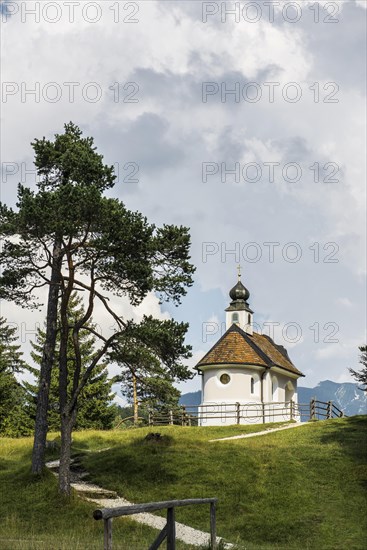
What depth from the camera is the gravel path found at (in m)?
18.2

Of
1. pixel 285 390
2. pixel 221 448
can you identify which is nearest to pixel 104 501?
pixel 221 448

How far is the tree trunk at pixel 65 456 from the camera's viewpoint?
2267 centimetres

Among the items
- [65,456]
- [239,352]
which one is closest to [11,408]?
[239,352]

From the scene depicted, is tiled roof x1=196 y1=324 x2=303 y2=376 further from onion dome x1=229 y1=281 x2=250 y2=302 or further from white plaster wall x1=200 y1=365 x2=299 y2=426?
onion dome x1=229 y1=281 x2=250 y2=302

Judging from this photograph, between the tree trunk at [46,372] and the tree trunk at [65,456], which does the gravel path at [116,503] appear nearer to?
the tree trunk at [65,456]

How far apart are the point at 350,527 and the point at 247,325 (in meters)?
34.0

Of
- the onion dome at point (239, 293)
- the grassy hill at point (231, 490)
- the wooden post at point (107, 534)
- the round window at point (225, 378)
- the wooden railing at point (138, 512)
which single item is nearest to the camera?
the wooden railing at point (138, 512)

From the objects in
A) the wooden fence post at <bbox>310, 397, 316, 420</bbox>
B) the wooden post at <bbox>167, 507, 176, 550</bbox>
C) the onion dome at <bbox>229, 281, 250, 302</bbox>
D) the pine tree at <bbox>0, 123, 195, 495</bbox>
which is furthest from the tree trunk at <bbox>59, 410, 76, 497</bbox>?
the onion dome at <bbox>229, 281, 250, 302</bbox>

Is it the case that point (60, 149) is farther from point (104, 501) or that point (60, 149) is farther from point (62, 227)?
point (104, 501)

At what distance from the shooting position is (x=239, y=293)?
54.9 m

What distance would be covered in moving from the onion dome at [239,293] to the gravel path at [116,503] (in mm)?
27964

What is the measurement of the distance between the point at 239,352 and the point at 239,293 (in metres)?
7.87

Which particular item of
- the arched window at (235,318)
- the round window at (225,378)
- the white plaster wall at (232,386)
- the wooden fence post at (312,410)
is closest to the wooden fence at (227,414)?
the wooden fence post at (312,410)

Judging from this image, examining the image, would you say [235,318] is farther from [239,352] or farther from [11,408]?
[11,408]
